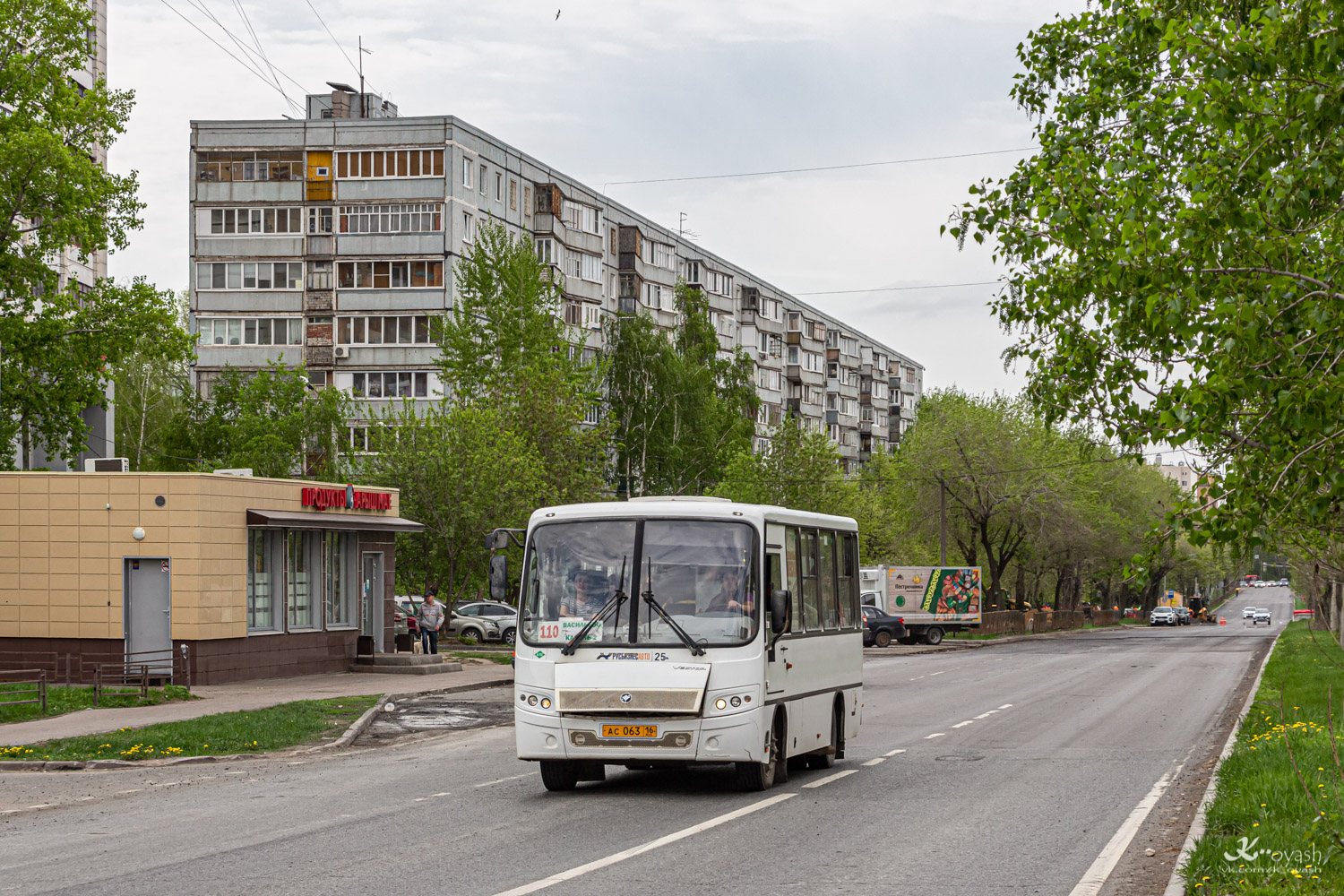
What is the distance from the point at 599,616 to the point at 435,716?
39.8 feet

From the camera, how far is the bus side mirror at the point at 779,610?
1420cm

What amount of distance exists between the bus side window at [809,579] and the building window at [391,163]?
2124 inches

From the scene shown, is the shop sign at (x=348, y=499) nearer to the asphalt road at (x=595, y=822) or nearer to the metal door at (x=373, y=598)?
the metal door at (x=373, y=598)

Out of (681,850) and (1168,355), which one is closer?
(681,850)

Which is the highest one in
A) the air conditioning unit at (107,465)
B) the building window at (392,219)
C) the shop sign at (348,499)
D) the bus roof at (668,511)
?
the building window at (392,219)

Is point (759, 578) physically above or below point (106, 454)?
below

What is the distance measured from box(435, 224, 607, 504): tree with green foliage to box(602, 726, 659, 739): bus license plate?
138 ft

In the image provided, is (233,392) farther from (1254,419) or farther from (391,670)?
(1254,419)

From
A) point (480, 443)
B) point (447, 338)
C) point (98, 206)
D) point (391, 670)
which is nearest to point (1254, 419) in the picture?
point (391, 670)

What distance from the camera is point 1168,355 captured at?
1223 cm

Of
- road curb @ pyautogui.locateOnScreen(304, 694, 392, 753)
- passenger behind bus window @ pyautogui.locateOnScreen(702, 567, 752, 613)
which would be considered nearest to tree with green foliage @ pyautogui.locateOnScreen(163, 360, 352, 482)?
road curb @ pyautogui.locateOnScreen(304, 694, 392, 753)

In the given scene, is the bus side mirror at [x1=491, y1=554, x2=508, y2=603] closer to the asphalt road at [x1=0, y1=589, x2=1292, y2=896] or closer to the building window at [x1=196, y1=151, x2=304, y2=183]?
the asphalt road at [x1=0, y1=589, x2=1292, y2=896]

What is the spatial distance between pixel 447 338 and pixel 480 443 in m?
15.2

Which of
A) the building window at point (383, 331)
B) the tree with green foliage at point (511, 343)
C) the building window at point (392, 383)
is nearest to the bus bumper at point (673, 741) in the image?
the tree with green foliage at point (511, 343)
